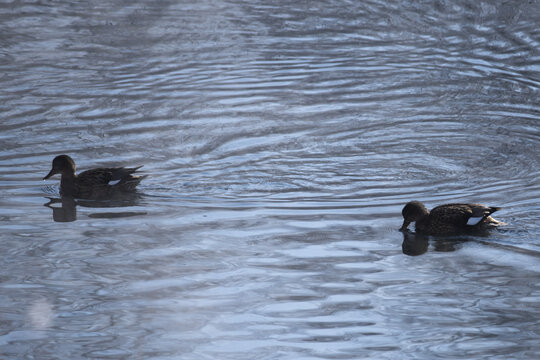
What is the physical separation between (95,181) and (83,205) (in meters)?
0.29

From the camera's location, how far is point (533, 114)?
13695mm

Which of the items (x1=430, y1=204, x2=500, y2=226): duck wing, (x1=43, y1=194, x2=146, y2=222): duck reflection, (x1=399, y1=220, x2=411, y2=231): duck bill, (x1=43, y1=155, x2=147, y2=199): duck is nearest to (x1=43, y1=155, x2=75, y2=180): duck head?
(x1=43, y1=155, x2=147, y2=199): duck

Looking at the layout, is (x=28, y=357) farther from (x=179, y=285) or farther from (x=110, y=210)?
(x=110, y=210)

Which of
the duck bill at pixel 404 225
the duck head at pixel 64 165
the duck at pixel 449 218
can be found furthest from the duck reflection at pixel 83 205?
the duck at pixel 449 218

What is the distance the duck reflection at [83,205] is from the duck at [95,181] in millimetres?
80

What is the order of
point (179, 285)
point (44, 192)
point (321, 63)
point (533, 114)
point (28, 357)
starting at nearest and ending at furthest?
1. point (28, 357)
2. point (179, 285)
3. point (44, 192)
4. point (533, 114)
5. point (321, 63)

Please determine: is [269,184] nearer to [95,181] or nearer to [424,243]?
[95,181]

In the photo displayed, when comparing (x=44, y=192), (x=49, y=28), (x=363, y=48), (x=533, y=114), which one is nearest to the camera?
(x=44, y=192)

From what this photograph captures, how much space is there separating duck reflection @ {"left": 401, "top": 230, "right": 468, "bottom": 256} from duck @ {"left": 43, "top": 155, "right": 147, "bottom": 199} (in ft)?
10.4

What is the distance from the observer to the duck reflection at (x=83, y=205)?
9.66m

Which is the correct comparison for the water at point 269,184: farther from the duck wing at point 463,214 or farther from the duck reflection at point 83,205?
the duck wing at point 463,214

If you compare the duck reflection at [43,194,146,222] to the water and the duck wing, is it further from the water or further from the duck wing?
the duck wing

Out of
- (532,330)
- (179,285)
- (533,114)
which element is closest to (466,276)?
(532,330)

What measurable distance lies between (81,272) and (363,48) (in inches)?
457
